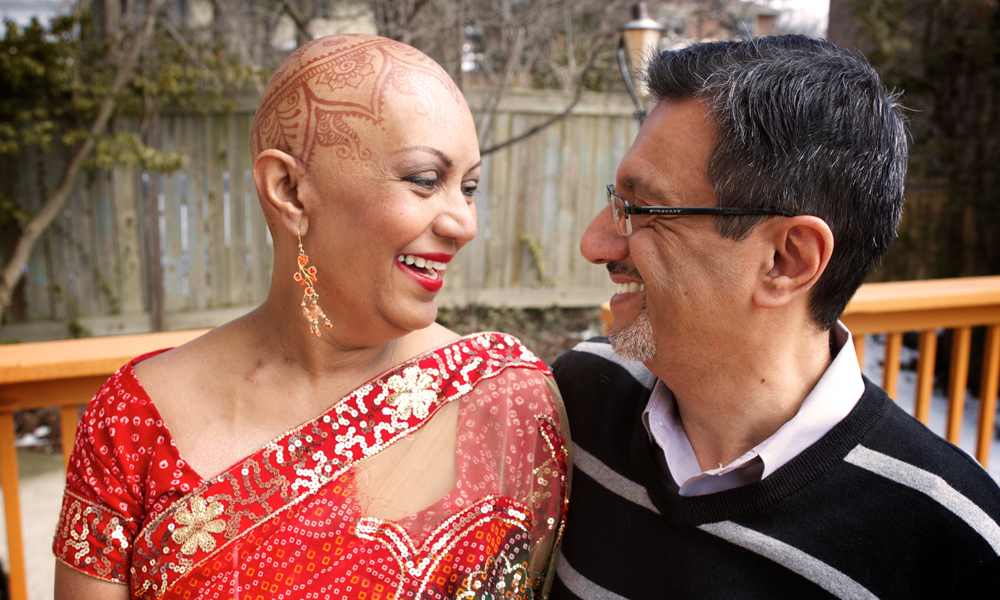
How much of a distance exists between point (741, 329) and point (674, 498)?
35cm

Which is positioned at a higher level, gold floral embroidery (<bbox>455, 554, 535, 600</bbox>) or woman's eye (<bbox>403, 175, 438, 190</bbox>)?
woman's eye (<bbox>403, 175, 438, 190</bbox>)

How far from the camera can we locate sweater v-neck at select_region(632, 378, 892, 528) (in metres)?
1.24

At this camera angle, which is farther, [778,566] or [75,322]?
[75,322]

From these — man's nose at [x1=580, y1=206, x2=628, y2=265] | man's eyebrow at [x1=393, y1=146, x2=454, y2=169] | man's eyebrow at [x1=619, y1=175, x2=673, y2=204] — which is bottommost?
man's nose at [x1=580, y1=206, x2=628, y2=265]

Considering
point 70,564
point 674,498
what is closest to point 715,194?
point 674,498

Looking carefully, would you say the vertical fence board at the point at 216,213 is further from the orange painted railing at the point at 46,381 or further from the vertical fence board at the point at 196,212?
the orange painted railing at the point at 46,381

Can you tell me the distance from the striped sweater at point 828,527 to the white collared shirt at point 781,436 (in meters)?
0.02

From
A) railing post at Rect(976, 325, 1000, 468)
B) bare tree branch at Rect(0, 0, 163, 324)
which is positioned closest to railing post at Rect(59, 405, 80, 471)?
railing post at Rect(976, 325, 1000, 468)

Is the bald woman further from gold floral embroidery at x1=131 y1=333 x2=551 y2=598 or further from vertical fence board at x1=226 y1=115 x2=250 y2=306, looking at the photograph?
vertical fence board at x1=226 y1=115 x2=250 y2=306

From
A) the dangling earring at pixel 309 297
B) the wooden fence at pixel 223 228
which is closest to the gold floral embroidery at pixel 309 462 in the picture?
the dangling earring at pixel 309 297

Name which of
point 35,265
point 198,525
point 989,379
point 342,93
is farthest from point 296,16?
point 989,379

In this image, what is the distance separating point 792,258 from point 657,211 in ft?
0.84

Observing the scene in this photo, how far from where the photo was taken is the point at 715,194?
50.5 inches

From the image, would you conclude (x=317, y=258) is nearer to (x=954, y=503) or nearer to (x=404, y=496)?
(x=404, y=496)
